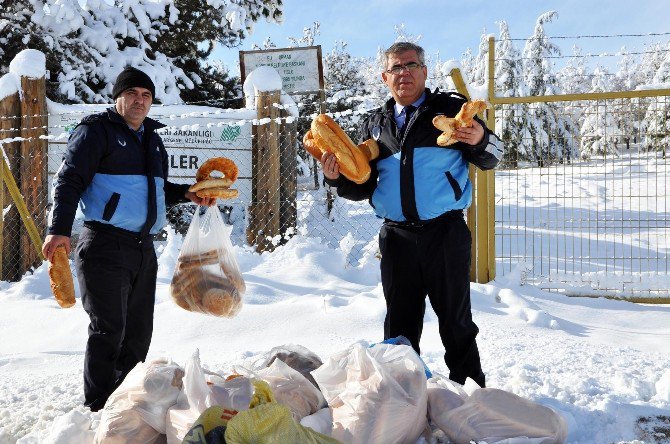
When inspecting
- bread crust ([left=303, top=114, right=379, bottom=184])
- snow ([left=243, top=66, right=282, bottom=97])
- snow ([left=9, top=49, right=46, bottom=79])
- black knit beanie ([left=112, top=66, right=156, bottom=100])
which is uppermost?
snow ([left=9, top=49, right=46, bottom=79])

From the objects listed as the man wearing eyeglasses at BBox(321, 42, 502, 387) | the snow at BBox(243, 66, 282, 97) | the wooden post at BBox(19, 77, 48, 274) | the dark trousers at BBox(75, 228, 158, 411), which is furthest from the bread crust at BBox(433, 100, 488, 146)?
the wooden post at BBox(19, 77, 48, 274)

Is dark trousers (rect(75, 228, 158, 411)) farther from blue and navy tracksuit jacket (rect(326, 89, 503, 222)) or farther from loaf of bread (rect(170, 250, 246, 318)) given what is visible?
blue and navy tracksuit jacket (rect(326, 89, 503, 222))

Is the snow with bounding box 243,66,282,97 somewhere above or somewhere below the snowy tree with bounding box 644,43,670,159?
above

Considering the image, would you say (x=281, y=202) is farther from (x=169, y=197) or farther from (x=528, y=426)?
(x=528, y=426)

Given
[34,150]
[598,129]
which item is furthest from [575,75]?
[34,150]

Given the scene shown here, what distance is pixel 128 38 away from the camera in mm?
10500

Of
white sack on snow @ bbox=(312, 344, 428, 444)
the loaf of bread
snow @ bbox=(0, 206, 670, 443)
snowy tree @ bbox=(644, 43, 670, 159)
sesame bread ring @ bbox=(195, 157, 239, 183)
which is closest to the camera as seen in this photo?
white sack on snow @ bbox=(312, 344, 428, 444)

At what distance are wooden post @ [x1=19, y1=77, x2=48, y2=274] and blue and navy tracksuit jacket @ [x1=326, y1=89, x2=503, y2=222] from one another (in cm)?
508

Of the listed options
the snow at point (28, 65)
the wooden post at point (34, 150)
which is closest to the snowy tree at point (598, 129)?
the wooden post at point (34, 150)

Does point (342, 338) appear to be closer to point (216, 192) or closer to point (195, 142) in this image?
point (216, 192)

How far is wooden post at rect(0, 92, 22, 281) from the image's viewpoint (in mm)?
6531

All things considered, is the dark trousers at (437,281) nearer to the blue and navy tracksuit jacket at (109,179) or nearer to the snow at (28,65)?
the blue and navy tracksuit jacket at (109,179)

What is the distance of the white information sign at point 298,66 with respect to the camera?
26.4ft

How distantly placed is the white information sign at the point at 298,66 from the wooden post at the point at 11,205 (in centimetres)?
321
